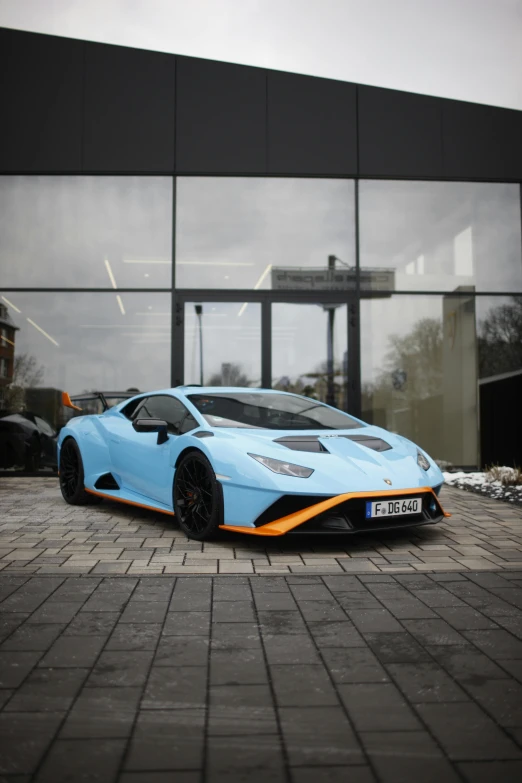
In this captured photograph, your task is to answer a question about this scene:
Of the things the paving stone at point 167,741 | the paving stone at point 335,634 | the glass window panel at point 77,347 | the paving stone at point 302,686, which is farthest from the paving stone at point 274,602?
the glass window panel at point 77,347

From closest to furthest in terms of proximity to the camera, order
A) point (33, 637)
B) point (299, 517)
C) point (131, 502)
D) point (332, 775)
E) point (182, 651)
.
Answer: point (332, 775), point (182, 651), point (33, 637), point (299, 517), point (131, 502)

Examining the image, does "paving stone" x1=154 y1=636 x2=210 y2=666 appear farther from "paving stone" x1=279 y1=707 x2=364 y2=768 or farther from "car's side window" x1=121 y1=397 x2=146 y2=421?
"car's side window" x1=121 y1=397 x2=146 y2=421

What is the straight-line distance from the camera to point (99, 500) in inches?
269

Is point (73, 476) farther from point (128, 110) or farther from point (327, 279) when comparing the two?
point (128, 110)

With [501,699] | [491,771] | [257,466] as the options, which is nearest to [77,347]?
[257,466]

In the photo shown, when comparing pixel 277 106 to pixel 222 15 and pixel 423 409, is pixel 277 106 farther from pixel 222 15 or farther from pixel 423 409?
pixel 423 409

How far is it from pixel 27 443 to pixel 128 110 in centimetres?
504

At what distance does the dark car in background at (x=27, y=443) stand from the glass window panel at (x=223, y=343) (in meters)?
2.16

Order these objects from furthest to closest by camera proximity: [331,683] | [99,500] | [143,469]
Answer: [99,500] < [143,469] < [331,683]

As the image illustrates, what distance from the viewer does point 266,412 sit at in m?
5.49

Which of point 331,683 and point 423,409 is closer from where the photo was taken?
point 331,683

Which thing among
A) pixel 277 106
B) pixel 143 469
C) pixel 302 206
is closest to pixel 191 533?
pixel 143 469

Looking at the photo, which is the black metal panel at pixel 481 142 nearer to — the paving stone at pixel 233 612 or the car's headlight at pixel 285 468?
the car's headlight at pixel 285 468

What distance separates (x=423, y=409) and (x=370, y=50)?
5463mm
